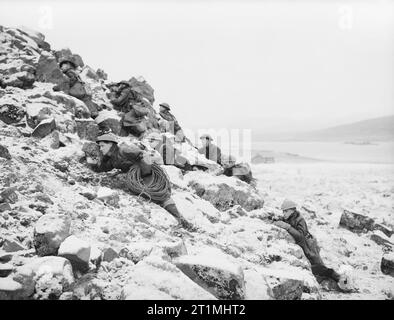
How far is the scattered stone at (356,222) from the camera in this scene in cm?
980

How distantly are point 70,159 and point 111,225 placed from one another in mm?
2441

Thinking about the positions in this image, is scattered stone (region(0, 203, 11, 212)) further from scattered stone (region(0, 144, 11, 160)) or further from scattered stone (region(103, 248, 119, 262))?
scattered stone (region(103, 248, 119, 262))

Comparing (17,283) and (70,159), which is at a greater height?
(70,159)

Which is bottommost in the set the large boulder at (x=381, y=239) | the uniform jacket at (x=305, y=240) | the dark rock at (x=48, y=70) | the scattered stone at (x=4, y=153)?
the large boulder at (x=381, y=239)

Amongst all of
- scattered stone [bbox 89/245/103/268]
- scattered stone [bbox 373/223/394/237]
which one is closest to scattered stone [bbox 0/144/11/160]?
scattered stone [bbox 89/245/103/268]

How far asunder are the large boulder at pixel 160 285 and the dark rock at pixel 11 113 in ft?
17.9

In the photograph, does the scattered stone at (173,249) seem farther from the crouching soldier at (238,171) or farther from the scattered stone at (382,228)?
the scattered stone at (382,228)

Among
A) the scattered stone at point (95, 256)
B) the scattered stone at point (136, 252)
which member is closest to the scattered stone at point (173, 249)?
the scattered stone at point (136, 252)

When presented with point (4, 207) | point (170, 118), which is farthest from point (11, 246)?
point (170, 118)

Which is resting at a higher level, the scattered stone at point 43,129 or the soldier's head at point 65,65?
the soldier's head at point 65,65
